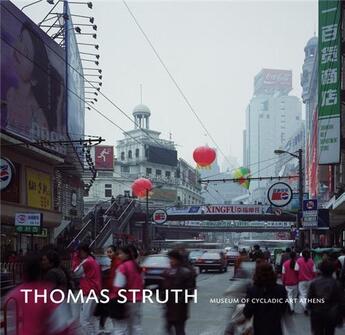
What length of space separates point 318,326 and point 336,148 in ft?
96.3

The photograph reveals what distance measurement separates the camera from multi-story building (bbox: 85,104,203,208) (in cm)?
10638

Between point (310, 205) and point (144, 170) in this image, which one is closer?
point (310, 205)

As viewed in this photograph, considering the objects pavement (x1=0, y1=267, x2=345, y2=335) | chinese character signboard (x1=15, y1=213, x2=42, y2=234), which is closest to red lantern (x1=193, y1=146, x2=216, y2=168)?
chinese character signboard (x1=15, y1=213, x2=42, y2=234)

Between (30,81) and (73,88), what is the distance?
768 cm

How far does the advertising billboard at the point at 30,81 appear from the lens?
29.3 metres

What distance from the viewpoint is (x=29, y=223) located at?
23469mm

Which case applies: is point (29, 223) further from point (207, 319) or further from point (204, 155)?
point (207, 319)

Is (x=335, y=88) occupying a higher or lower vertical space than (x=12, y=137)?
higher

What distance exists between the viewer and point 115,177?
109250 mm

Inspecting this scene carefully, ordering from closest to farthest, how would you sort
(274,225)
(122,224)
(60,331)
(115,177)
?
(60,331) < (122,224) < (274,225) < (115,177)

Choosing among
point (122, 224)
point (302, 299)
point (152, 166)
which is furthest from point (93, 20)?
point (152, 166)

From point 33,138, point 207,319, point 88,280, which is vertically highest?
point 33,138

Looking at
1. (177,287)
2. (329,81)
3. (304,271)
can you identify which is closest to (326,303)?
(177,287)

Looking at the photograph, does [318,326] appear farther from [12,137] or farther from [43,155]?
[43,155]
